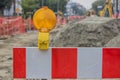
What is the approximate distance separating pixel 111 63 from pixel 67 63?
1.27 feet

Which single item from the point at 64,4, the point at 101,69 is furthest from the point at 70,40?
the point at 64,4

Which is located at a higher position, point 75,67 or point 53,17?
point 53,17

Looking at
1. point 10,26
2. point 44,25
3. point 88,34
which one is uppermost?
point 44,25

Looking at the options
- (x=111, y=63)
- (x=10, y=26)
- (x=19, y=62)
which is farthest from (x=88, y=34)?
(x=10, y=26)

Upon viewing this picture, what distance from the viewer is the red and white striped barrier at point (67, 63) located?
3309mm

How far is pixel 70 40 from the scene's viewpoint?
30.8 feet

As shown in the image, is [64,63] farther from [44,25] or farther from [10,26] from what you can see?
[10,26]

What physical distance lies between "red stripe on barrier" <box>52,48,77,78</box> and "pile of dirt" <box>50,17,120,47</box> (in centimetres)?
556

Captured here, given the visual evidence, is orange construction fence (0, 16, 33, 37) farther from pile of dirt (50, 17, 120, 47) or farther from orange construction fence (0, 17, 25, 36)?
pile of dirt (50, 17, 120, 47)

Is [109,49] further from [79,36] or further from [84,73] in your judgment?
[79,36]

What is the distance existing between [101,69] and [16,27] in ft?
85.3

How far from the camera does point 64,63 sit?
11.0 feet

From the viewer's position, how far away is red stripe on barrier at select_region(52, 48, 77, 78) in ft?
10.9

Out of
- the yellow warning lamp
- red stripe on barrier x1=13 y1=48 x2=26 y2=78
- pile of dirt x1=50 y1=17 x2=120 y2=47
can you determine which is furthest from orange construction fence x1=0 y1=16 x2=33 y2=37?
the yellow warning lamp
